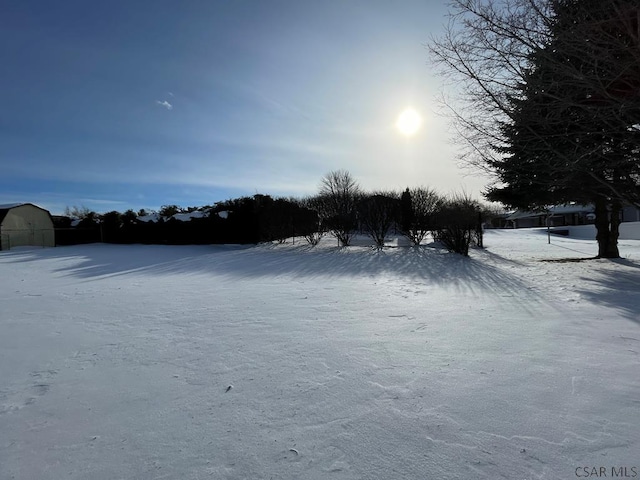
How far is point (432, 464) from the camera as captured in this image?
196cm

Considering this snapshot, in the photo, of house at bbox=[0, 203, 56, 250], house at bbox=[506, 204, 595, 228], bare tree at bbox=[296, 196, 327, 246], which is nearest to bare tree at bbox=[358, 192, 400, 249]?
bare tree at bbox=[296, 196, 327, 246]

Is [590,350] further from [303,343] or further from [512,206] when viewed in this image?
[512,206]

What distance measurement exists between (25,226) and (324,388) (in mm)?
32705

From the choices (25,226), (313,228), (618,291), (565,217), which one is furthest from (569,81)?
(565,217)

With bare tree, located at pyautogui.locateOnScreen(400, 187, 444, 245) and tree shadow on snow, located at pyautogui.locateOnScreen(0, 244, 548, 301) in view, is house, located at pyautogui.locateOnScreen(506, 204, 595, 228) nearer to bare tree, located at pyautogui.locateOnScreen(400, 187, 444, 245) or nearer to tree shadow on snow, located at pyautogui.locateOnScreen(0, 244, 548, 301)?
bare tree, located at pyautogui.locateOnScreen(400, 187, 444, 245)

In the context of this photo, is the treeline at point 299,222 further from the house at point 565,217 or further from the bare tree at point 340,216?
the house at point 565,217

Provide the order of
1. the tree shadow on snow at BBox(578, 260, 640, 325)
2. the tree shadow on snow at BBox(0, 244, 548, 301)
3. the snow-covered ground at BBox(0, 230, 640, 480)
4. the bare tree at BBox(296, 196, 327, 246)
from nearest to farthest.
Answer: the snow-covered ground at BBox(0, 230, 640, 480) → the tree shadow on snow at BBox(578, 260, 640, 325) → the tree shadow on snow at BBox(0, 244, 548, 301) → the bare tree at BBox(296, 196, 327, 246)

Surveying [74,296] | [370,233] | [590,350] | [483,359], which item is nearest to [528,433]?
[483,359]

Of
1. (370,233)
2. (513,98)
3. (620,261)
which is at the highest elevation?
(513,98)

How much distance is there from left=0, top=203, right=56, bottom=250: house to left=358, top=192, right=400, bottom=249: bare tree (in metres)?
25.5

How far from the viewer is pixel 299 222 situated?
20.9 metres

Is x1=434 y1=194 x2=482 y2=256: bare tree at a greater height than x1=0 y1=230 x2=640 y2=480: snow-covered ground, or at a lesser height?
greater

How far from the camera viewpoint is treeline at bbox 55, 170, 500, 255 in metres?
17.8

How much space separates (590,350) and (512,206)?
48.5ft
